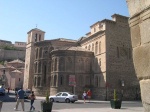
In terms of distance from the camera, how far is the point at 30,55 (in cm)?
5097

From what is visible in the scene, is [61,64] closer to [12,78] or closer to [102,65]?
[102,65]

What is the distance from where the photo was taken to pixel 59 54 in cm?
3638

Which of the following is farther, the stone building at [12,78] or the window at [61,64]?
the stone building at [12,78]

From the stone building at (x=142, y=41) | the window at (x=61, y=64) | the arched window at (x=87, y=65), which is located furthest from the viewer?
the arched window at (x=87, y=65)

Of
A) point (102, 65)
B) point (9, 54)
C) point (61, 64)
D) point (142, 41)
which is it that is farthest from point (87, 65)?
point (9, 54)

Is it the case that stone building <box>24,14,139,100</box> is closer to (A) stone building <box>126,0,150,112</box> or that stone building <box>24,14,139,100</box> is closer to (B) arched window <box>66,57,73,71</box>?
(B) arched window <box>66,57,73,71</box>

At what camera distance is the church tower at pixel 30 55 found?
49594 mm

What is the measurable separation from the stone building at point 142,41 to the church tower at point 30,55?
4814cm

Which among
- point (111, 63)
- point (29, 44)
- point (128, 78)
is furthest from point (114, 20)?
point (29, 44)

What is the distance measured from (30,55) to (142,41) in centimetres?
4982

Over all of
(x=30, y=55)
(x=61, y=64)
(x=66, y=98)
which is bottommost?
(x=66, y=98)

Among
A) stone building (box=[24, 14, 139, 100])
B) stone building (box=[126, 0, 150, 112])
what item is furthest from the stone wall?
stone building (box=[126, 0, 150, 112])

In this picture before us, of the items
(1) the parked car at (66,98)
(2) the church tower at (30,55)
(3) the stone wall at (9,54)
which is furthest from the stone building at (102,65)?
(3) the stone wall at (9,54)

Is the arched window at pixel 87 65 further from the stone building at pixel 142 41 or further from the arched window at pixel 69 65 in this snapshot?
the stone building at pixel 142 41
